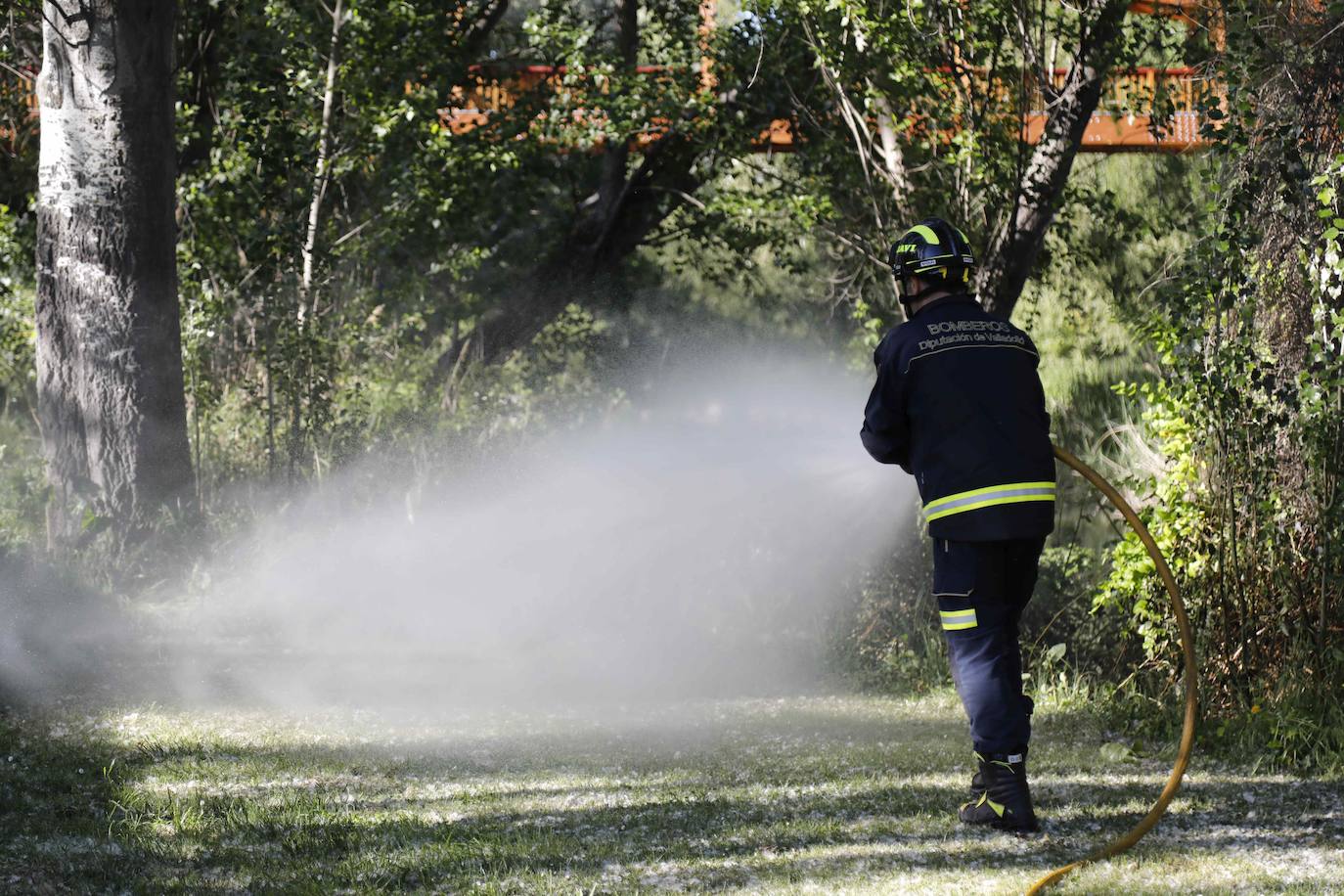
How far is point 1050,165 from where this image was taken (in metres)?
7.54

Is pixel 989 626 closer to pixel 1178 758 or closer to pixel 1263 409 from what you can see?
pixel 1178 758

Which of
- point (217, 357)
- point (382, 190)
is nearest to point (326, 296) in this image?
point (217, 357)

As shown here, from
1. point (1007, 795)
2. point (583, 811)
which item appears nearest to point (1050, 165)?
point (1007, 795)

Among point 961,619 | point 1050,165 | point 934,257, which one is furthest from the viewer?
point 1050,165

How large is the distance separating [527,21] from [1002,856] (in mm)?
8313

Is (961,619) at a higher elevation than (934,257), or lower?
lower

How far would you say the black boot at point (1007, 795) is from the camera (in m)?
4.01

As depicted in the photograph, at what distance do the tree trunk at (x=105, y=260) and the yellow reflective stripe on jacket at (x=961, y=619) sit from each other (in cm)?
559

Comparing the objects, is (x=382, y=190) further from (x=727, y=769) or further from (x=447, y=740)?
(x=727, y=769)

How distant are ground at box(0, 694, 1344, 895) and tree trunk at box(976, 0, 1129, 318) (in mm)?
2919

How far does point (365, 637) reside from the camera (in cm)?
731

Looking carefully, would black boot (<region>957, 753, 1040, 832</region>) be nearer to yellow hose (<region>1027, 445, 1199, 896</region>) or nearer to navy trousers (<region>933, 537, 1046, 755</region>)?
navy trousers (<region>933, 537, 1046, 755</region>)

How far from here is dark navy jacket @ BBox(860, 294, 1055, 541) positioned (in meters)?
3.96

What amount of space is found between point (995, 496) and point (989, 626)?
16.1 inches
